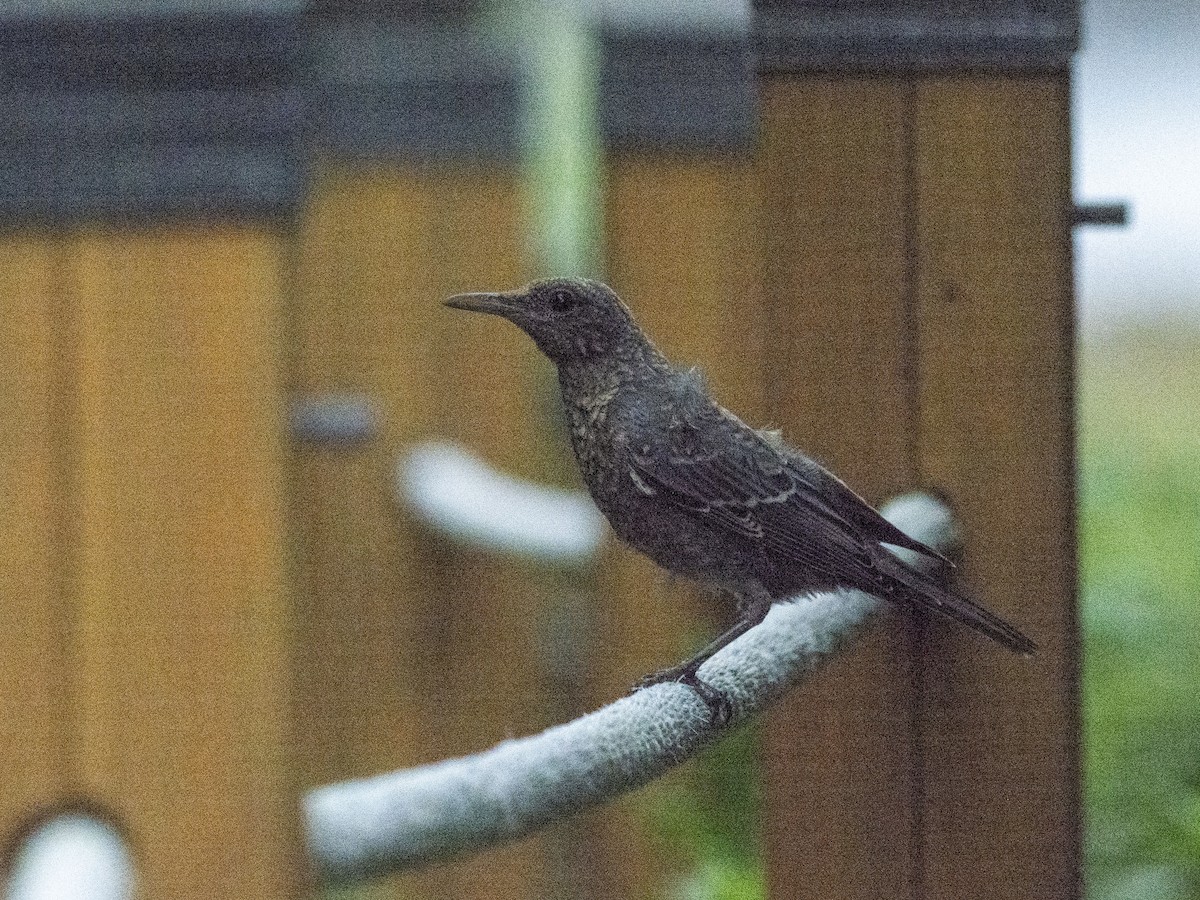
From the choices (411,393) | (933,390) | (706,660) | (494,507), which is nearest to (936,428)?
(933,390)

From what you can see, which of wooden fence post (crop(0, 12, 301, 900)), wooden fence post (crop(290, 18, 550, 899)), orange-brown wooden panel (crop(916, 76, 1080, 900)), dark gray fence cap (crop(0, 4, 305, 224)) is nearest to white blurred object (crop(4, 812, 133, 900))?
wooden fence post (crop(0, 12, 301, 900))

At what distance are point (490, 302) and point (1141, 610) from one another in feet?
1.22

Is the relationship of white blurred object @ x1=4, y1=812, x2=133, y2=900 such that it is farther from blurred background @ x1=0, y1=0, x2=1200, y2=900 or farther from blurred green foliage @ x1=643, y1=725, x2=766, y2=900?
blurred green foliage @ x1=643, y1=725, x2=766, y2=900

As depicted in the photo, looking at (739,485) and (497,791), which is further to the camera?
(739,485)

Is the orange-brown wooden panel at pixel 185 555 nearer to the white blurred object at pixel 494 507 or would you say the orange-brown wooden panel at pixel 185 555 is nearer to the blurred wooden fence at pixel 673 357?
the blurred wooden fence at pixel 673 357

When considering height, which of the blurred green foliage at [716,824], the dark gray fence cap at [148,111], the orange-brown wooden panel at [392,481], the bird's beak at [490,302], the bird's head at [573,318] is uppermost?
the dark gray fence cap at [148,111]

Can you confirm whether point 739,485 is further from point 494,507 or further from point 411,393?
point 411,393

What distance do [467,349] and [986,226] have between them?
641 millimetres

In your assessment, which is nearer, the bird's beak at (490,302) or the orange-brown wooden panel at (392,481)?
the bird's beak at (490,302)

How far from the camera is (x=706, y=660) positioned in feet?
2.18

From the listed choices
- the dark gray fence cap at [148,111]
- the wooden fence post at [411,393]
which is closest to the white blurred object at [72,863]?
the dark gray fence cap at [148,111]

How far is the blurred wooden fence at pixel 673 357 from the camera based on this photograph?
1.70 ft

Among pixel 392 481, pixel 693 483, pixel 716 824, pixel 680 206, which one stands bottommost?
pixel 716 824

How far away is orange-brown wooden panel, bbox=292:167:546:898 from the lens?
1166 millimetres
